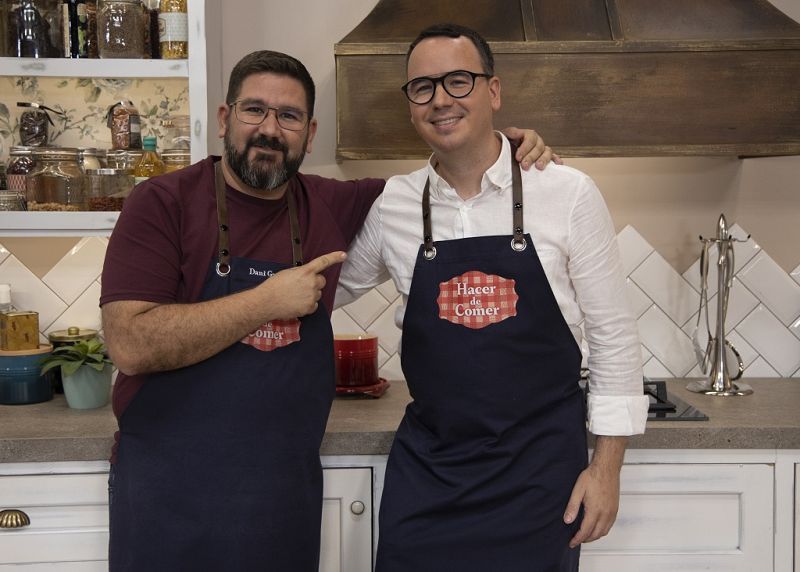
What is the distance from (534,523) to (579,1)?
4.07ft

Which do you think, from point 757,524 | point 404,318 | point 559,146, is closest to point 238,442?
point 404,318

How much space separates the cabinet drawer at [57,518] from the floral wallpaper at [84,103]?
88 centimetres

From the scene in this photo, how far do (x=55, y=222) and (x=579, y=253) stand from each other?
1.26 meters

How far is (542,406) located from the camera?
67.4 inches

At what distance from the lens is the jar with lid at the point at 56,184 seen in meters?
2.24

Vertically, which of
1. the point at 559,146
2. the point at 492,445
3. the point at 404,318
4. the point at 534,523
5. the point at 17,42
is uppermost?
the point at 17,42

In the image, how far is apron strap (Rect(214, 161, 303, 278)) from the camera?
5.61ft

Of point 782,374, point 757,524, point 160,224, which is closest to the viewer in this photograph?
point 160,224

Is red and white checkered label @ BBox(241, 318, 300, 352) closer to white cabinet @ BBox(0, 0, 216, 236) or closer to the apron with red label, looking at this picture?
the apron with red label

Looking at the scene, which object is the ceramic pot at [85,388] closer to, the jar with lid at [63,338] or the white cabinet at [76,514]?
the jar with lid at [63,338]

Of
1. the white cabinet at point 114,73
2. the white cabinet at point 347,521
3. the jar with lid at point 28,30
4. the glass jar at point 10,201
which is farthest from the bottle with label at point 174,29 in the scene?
the white cabinet at point 347,521

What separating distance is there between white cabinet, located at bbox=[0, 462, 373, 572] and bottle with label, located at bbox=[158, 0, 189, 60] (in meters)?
0.97

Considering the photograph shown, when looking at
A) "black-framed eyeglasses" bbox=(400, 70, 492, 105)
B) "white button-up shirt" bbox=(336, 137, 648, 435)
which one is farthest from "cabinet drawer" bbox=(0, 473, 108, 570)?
"black-framed eyeglasses" bbox=(400, 70, 492, 105)

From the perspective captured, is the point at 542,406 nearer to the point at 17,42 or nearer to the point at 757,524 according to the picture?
the point at 757,524
